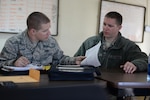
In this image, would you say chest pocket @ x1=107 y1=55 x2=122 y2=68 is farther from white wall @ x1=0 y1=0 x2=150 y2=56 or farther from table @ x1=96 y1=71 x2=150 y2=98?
table @ x1=96 y1=71 x2=150 y2=98

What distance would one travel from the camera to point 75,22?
285 cm

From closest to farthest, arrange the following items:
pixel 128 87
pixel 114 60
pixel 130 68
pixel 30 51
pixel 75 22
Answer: pixel 128 87
pixel 130 68
pixel 30 51
pixel 114 60
pixel 75 22

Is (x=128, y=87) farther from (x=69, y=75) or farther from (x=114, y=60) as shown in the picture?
(x=114, y=60)

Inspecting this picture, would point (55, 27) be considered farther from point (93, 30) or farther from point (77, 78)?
point (77, 78)

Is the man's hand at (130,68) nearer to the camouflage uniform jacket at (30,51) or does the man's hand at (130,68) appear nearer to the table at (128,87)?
the table at (128,87)

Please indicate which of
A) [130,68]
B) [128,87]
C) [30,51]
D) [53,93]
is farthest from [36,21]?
[53,93]

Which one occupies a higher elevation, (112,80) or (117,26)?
(117,26)

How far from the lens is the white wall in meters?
2.75

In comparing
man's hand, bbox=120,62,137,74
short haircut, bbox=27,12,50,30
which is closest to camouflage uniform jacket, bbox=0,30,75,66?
short haircut, bbox=27,12,50,30

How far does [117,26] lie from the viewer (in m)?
2.41

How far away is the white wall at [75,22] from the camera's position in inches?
→ 108

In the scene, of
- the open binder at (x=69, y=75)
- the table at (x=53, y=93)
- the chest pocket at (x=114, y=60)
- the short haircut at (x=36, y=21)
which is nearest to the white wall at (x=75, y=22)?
the chest pocket at (x=114, y=60)

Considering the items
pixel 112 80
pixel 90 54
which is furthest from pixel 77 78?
pixel 90 54

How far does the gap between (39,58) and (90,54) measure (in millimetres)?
451
